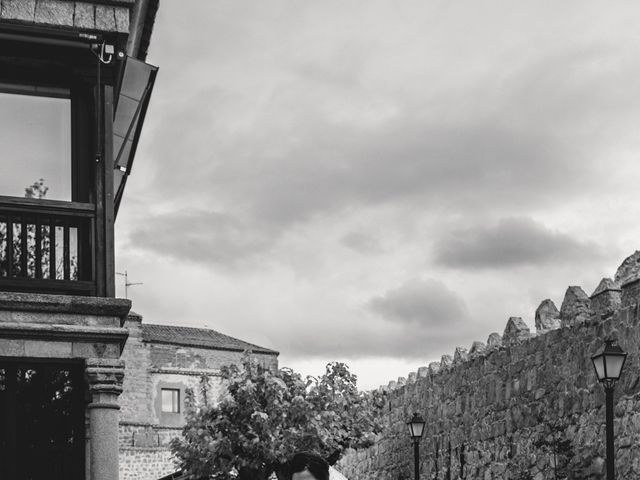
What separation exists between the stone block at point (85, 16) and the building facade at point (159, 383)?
33266 millimetres

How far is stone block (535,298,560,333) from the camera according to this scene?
56.3ft

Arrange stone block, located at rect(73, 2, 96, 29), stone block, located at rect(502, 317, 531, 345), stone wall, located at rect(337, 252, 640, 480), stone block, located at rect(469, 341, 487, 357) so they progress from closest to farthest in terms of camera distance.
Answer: stone block, located at rect(73, 2, 96, 29), stone wall, located at rect(337, 252, 640, 480), stone block, located at rect(502, 317, 531, 345), stone block, located at rect(469, 341, 487, 357)

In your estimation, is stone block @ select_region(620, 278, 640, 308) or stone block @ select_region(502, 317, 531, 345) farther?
stone block @ select_region(502, 317, 531, 345)

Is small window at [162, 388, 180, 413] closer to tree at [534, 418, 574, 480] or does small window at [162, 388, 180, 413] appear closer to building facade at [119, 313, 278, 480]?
building facade at [119, 313, 278, 480]

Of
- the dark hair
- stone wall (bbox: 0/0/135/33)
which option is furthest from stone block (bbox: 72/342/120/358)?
the dark hair

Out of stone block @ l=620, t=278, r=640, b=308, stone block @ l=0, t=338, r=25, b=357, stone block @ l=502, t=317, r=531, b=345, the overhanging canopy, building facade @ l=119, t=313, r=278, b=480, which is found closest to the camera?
stone block @ l=0, t=338, r=25, b=357

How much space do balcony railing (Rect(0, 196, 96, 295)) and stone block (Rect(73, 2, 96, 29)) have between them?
1743 mm

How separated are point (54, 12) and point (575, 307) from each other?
328 inches

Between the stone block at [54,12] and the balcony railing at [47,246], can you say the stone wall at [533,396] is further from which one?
the stone block at [54,12]

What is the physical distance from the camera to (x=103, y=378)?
10.6m

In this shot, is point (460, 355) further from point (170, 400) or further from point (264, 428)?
point (170, 400)

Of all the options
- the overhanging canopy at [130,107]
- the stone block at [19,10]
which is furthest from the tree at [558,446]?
the stone block at [19,10]

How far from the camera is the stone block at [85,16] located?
11406mm

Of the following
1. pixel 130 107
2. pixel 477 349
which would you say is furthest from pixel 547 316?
pixel 130 107
